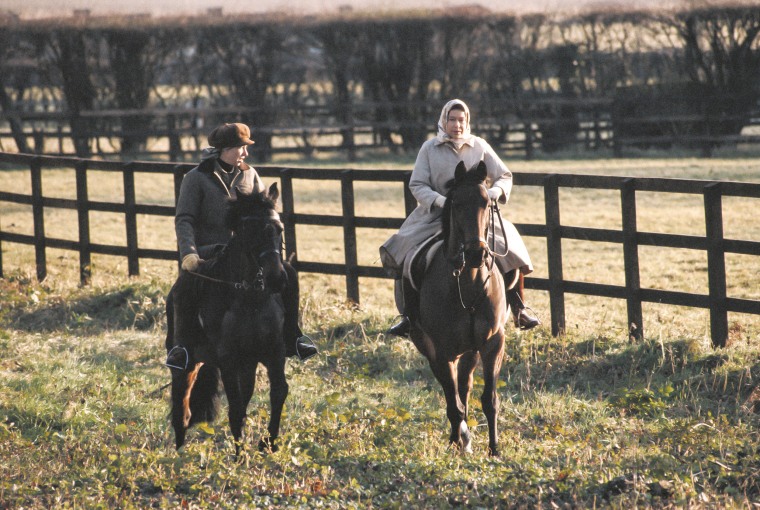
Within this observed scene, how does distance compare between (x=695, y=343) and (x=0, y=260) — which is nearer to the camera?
(x=695, y=343)

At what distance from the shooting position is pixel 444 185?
274 inches

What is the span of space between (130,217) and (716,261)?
6857mm

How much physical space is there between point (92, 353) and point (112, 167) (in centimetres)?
376

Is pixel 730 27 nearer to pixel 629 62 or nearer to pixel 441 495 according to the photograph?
pixel 629 62

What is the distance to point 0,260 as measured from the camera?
13641mm

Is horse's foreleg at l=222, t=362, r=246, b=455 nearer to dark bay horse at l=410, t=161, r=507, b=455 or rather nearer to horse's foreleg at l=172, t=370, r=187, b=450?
horse's foreleg at l=172, t=370, r=187, b=450

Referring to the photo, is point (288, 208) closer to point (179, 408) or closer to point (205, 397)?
point (205, 397)

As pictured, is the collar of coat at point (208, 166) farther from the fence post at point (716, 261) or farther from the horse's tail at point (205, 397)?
the fence post at point (716, 261)

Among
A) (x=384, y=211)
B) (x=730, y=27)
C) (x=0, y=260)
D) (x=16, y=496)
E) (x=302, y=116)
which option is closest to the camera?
(x=16, y=496)

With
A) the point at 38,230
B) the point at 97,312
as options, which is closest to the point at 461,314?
the point at 97,312

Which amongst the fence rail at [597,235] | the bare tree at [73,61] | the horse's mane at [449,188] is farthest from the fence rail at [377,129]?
the horse's mane at [449,188]

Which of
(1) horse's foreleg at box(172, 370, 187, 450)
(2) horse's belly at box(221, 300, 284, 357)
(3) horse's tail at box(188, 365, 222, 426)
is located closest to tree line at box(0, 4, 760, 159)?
(3) horse's tail at box(188, 365, 222, 426)

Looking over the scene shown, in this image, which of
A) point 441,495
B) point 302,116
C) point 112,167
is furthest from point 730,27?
point 441,495

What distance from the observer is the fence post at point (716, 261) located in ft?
28.0
